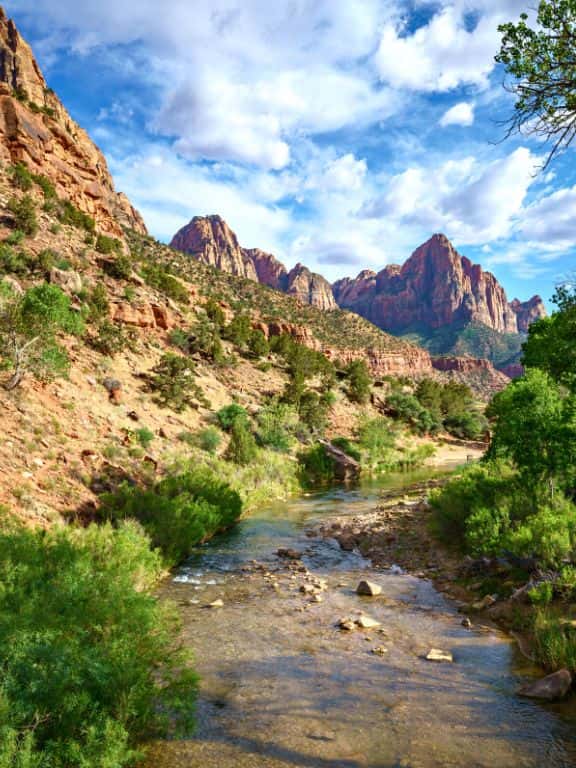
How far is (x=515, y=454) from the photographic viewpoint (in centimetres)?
1235

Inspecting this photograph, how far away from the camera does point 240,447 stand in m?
26.4

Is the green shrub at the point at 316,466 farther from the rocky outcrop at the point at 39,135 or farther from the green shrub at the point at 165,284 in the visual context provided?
the rocky outcrop at the point at 39,135

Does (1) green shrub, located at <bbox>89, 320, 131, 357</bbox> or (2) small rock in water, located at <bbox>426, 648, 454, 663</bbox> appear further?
(1) green shrub, located at <bbox>89, 320, 131, 357</bbox>

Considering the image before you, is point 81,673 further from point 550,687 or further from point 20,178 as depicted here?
point 20,178

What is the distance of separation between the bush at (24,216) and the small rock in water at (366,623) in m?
36.2

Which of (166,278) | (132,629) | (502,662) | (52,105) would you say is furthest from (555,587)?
(52,105)

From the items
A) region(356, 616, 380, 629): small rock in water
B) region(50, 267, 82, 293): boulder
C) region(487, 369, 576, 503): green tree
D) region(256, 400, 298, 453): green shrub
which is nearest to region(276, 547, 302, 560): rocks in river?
region(356, 616, 380, 629): small rock in water

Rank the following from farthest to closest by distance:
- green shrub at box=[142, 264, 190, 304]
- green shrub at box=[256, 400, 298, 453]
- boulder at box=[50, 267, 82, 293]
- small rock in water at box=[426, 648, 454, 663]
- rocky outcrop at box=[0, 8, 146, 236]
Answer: green shrub at box=[142, 264, 190, 304] → rocky outcrop at box=[0, 8, 146, 236] → green shrub at box=[256, 400, 298, 453] → boulder at box=[50, 267, 82, 293] → small rock in water at box=[426, 648, 454, 663]

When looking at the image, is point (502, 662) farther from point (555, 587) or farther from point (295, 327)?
point (295, 327)

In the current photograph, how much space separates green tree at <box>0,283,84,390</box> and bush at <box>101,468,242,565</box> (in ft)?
22.7

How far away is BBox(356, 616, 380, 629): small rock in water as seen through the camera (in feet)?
28.6

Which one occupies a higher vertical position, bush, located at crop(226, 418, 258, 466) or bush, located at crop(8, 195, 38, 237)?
bush, located at crop(8, 195, 38, 237)

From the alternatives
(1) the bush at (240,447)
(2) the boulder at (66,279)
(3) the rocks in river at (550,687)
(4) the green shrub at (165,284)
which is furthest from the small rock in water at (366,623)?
(4) the green shrub at (165,284)

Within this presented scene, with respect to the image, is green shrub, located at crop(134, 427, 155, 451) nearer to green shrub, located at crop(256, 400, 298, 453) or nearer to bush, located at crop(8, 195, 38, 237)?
green shrub, located at crop(256, 400, 298, 453)
